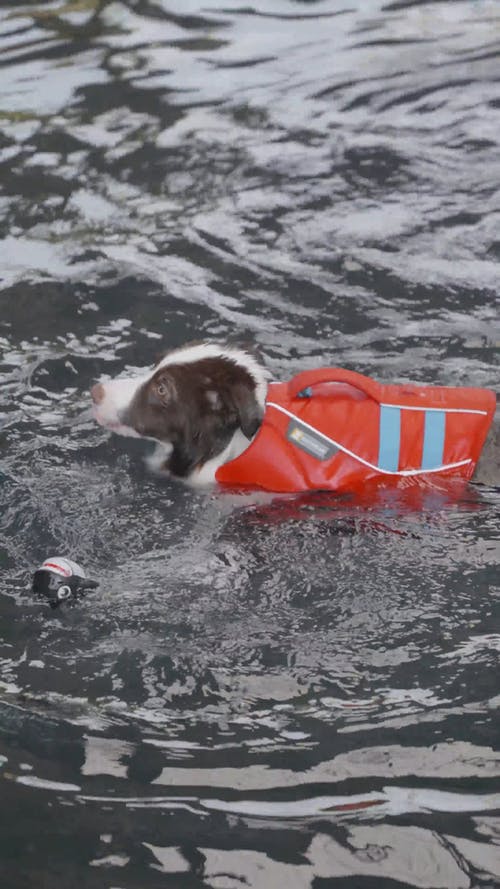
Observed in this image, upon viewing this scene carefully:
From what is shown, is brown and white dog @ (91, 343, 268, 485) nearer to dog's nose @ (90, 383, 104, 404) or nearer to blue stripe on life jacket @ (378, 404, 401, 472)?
dog's nose @ (90, 383, 104, 404)

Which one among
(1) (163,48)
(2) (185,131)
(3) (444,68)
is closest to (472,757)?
(2) (185,131)

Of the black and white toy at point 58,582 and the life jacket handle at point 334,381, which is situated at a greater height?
the life jacket handle at point 334,381

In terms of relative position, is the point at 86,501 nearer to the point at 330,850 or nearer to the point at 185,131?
the point at 330,850

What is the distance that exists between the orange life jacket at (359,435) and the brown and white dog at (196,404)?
0.39 feet

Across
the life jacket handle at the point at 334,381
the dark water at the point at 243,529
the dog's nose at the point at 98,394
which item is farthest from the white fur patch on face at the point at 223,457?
the dog's nose at the point at 98,394

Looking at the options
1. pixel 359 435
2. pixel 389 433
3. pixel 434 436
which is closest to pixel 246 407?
pixel 359 435

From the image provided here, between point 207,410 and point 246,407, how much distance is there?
238 millimetres

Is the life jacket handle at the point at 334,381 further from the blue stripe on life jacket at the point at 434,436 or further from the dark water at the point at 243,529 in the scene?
the dark water at the point at 243,529

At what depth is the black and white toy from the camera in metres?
5.56

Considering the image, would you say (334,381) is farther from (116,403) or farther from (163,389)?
(116,403)

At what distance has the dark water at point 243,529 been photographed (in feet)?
14.3

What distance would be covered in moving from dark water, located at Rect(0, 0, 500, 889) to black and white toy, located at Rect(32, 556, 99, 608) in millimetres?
96

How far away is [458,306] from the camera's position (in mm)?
8953

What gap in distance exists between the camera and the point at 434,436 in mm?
6477
